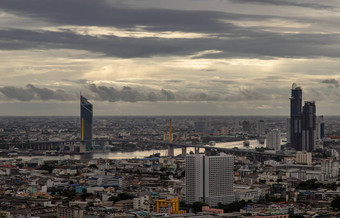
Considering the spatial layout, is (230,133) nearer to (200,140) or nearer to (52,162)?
(200,140)

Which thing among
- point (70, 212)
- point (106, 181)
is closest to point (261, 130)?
point (106, 181)

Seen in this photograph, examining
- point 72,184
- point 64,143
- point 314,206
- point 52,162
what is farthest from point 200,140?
point 314,206

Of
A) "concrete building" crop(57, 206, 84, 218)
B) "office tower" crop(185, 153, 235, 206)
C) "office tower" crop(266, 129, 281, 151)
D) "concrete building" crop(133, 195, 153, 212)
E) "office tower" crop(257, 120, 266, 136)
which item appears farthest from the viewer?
"office tower" crop(257, 120, 266, 136)

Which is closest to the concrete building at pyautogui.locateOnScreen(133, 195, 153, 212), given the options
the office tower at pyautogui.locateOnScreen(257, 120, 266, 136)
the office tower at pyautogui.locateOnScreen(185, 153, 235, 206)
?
the office tower at pyautogui.locateOnScreen(185, 153, 235, 206)

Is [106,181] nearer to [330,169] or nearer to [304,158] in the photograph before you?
[330,169]

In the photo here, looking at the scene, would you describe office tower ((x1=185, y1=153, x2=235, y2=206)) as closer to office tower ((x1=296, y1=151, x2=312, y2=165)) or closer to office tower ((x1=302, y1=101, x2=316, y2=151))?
office tower ((x1=296, y1=151, x2=312, y2=165))

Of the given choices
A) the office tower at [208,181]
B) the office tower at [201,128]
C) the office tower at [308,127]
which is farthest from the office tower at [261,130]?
the office tower at [208,181]

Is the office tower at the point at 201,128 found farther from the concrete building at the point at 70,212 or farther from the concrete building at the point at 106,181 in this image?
the concrete building at the point at 70,212
